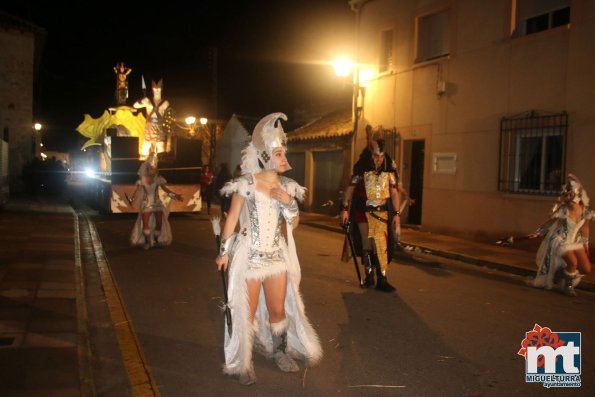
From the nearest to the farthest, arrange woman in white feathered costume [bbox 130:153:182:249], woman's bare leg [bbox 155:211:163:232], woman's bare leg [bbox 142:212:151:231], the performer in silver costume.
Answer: woman in white feathered costume [bbox 130:153:182:249] → woman's bare leg [bbox 142:212:151:231] → woman's bare leg [bbox 155:211:163:232] → the performer in silver costume

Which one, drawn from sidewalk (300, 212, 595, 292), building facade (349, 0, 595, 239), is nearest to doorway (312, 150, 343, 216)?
building facade (349, 0, 595, 239)

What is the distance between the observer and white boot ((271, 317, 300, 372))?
448cm

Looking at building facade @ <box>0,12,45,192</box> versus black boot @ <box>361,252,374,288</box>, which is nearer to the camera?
black boot @ <box>361,252,374,288</box>

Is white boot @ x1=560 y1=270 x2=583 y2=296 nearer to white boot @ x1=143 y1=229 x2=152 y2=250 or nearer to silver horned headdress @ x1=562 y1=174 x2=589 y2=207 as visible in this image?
silver horned headdress @ x1=562 y1=174 x2=589 y2=207

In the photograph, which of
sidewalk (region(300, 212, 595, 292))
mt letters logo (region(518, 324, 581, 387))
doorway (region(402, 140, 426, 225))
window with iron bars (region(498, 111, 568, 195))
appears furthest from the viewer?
doorway (region(402, 140, 426, 225))

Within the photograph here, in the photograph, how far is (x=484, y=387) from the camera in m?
4.27

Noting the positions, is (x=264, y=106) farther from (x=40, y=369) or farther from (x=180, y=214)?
(x=40, y=369)

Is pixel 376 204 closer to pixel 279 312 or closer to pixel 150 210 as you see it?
pixel 279 312

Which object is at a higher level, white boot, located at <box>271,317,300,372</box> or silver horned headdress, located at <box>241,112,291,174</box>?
silver horned headdress, located at <box>241,112,291,174</box>

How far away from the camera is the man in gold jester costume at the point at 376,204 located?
295 inches

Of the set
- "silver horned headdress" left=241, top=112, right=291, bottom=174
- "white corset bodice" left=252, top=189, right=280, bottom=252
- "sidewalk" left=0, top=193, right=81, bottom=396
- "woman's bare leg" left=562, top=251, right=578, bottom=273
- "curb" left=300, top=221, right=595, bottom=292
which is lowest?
"curb" left=300, top=221, right=595, bottom=292

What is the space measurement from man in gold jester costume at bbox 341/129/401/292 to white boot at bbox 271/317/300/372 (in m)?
3.11

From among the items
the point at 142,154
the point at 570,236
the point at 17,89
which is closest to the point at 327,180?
the point at 142,154

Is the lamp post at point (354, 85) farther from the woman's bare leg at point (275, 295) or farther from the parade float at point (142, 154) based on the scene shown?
the woman's bare leg at point (275, 295)
